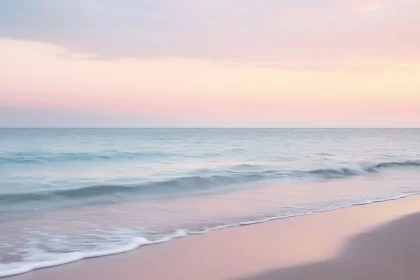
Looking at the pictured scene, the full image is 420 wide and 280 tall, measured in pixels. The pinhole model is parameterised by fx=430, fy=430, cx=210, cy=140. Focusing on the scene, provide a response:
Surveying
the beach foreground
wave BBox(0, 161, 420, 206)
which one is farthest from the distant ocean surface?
the beach foreground

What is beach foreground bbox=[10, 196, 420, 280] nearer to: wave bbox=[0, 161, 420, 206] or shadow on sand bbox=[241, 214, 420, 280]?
shadow on sand bbox=[241, 214, 420, 280]

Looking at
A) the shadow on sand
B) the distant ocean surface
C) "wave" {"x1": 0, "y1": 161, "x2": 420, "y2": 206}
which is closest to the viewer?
the shadow on sand

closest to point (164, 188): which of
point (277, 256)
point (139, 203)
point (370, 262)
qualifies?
point (139, 203)

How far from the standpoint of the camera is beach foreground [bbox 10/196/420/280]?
16.8 feet

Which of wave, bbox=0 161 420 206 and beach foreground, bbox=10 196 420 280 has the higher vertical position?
wave, bbox=0 161 420 206

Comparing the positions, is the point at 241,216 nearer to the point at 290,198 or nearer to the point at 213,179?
the point at 290,198

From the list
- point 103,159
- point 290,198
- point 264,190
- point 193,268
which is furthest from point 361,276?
point 103,159

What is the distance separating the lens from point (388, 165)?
22.5 meters

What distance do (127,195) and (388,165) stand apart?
51.4 feet

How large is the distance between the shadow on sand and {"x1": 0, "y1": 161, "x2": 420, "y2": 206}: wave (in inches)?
261

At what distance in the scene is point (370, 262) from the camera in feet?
18.6

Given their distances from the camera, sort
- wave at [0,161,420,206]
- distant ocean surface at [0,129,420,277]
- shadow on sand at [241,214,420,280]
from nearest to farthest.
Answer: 1. shadow on sand at [241,214,420,280]
2. distant ocean surface at [0,129,420,277]
3. wave at [0,161,420,206]

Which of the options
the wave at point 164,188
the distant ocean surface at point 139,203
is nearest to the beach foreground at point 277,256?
the distant ocean surface at point 139,203

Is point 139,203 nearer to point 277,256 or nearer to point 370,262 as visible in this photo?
point 277,256
